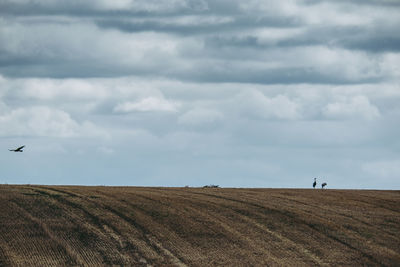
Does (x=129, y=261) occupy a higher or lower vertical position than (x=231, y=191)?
lower

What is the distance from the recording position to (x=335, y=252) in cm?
3691

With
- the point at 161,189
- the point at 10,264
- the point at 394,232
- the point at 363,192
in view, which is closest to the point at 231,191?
the point at 161,189

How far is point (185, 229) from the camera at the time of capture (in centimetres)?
3938

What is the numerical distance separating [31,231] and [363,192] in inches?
1203

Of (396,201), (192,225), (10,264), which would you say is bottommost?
(10,264)

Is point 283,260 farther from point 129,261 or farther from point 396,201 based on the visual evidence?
point 396,201

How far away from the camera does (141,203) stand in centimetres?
4481

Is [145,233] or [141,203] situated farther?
[141,203]

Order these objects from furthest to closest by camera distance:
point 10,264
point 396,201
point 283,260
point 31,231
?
point 396,201 < point 31,231 < point 283,260 < point 10,264

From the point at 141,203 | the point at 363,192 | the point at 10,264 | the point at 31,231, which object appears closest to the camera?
the point at 10,264

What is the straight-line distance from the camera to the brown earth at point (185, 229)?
3478cm

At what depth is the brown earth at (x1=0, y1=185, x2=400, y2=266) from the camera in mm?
34781

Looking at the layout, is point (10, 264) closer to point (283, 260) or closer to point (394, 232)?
point (283, 260)

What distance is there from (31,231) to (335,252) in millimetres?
15421
